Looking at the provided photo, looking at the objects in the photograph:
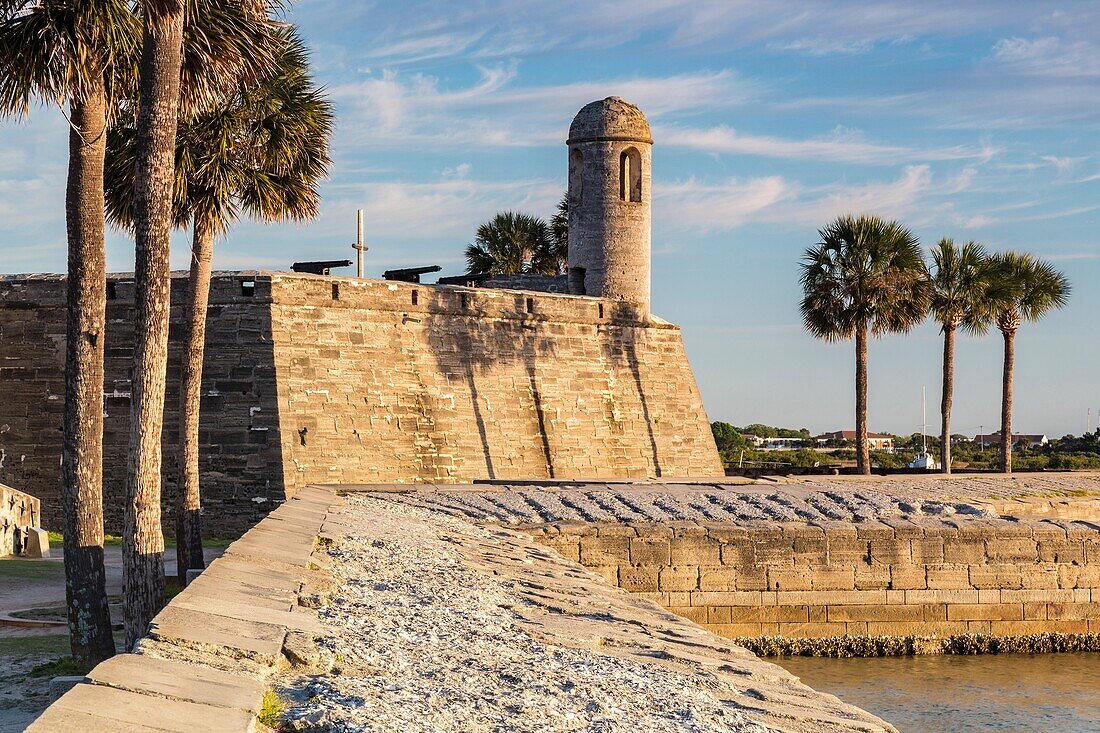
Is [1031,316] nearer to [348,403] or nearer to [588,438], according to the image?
[588,438]

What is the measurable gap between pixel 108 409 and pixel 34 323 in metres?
2.05

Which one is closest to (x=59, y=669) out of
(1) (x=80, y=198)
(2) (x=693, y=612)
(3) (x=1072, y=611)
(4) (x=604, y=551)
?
(1) (x=80, y=198)

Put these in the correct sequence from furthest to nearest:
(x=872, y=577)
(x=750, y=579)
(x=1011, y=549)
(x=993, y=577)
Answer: (x=1011, y=549)
(x=993, y=577)
(x=872, y=577)
(x=750, y=579)

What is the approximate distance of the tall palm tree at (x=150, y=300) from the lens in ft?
32.6

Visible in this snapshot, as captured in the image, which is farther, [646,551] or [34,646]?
[646,551]

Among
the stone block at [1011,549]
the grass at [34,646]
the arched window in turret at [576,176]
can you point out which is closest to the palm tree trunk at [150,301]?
the grass at [34,646]

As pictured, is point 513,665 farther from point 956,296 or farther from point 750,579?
point 956,296

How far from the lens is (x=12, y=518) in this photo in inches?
681

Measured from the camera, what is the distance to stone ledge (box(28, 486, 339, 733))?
11.7ft

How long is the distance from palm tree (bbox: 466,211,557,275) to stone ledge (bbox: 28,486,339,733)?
104 feet

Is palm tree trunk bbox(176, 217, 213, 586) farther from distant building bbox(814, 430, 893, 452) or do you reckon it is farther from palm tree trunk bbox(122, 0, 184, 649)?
distant building bbox(814, 430, 893, 452)

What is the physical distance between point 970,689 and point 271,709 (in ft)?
35.1

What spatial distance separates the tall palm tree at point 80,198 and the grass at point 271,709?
6.33 meters

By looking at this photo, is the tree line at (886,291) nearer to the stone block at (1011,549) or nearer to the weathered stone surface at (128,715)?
the stone block at (1011,549)
